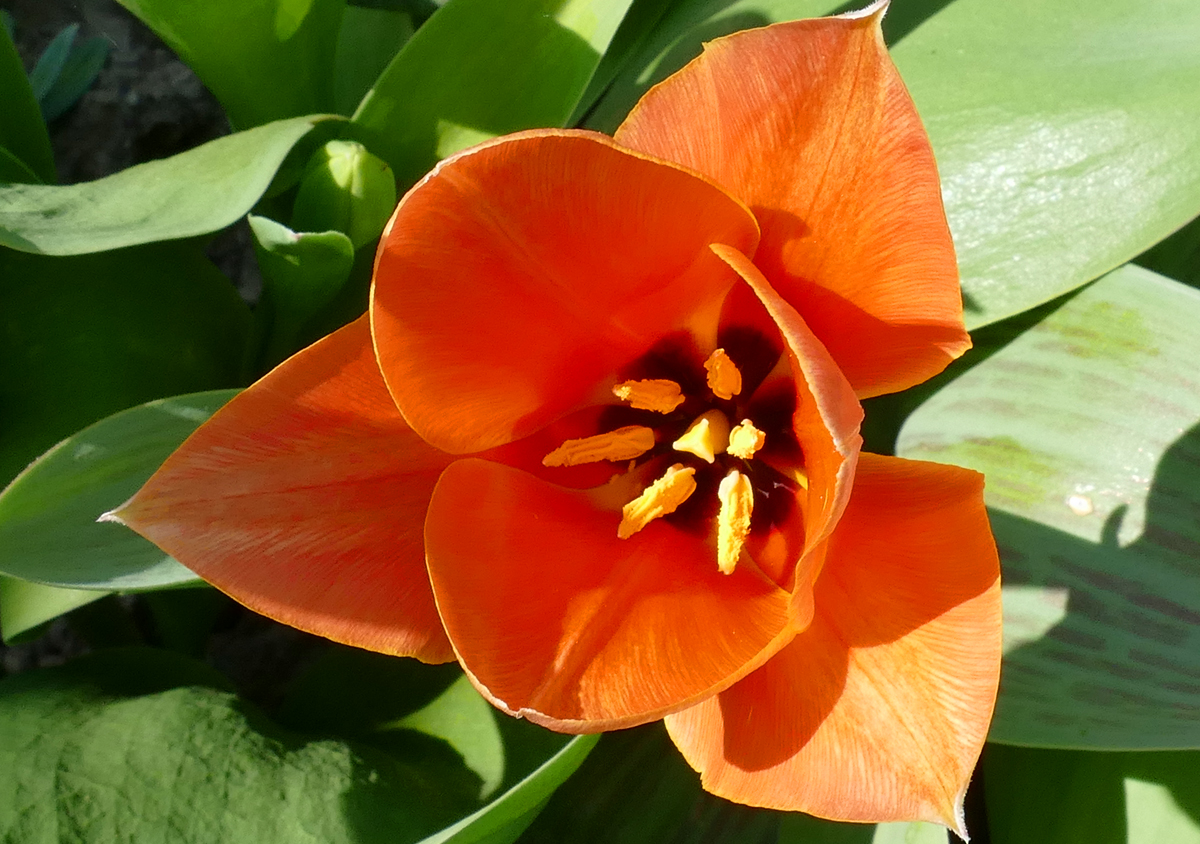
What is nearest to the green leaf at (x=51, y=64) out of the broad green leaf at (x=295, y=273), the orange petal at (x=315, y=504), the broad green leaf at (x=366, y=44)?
the broad green leaf at (x=366, y=44)

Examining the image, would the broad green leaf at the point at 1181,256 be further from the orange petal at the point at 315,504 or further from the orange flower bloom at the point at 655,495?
the orange petal at the point at 315,504

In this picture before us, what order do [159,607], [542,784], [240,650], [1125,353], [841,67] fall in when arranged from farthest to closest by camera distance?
1. [240,650]
2. [159,607]
3. [1125,353]
4. [542,784]
5. [841,67]

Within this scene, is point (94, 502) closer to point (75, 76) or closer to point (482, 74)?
point (482, 74)

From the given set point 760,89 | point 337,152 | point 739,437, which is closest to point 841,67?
point 760,89

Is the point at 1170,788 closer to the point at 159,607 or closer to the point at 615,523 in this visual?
the point at 615,523

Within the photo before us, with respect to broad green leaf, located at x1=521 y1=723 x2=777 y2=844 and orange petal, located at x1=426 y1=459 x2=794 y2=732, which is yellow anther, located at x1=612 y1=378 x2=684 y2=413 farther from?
broad green leaf, located at x1=521 y1=723 x2=777 y2=844

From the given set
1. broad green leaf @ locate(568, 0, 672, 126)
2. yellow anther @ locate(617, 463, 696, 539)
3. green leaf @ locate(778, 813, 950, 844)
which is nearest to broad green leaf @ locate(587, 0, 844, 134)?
broad green leaf @ locate(568, 0, 672, 126)
